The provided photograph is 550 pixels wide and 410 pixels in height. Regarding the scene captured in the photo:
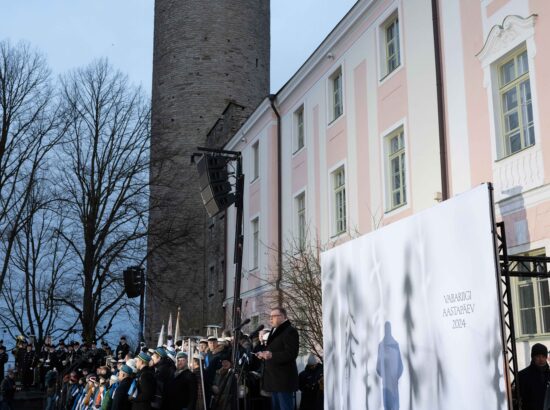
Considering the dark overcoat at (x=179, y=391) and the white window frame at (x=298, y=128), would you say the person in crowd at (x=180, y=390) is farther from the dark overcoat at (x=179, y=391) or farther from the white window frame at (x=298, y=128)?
the white window frame at (x=298, y=128)

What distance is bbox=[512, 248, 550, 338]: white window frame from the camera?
39.2 ft

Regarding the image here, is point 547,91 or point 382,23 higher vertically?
point 382,23

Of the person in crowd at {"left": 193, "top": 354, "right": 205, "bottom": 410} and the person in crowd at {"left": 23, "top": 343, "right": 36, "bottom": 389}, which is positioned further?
the person in crowd at {"left": 23, "top": 343, "right": 36, "bottom": 389}

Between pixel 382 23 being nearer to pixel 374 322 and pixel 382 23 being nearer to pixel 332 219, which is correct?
pixel 332 219

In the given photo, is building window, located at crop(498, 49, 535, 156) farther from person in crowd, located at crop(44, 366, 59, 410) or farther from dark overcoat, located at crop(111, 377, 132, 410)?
person in crowd, located at crop(44, 366, 59, 410)

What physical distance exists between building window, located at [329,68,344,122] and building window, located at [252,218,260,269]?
22.6 ft

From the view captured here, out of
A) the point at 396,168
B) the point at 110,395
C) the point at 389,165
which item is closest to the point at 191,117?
the point at 389,165

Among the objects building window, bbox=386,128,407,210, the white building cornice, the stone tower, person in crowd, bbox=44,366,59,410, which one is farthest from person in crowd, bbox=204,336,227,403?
the stone tower

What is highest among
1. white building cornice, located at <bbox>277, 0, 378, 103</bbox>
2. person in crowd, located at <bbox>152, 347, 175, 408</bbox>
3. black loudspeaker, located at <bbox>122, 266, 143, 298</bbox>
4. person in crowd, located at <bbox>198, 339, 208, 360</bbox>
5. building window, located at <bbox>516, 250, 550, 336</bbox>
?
white building cornice, located at <bbox>277, 0, 378, 103</bbox>

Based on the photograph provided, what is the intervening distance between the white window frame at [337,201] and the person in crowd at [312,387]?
5.56 metres

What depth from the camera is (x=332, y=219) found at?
19906 mm

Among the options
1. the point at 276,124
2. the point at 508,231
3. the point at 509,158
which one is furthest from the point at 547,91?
the point at 276,124

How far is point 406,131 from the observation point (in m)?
16.2

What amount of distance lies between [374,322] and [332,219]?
35.1 ft
